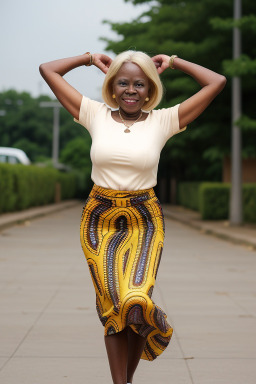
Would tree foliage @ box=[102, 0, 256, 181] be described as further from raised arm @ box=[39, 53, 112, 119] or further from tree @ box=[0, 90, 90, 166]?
tree @ box=[0, 90, 90, 166]

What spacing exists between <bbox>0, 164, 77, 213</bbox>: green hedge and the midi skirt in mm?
21996

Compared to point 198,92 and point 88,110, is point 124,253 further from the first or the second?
point 198,92

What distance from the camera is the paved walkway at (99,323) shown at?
5.11 m

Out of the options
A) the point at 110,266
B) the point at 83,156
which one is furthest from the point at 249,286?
the point at 83,156

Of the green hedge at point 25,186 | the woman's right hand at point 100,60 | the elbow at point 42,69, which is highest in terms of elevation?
the woman's right hand at point 100,60

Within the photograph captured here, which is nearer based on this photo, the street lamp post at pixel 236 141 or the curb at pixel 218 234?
the curb at pixel 218 234

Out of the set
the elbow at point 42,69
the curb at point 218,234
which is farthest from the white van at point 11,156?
the elbow at point 42,69

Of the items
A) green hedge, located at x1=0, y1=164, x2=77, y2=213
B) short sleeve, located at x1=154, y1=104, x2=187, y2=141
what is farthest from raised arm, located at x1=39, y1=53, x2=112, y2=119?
green hedge, located at x1=0, y1=164, x2=77, y2=213

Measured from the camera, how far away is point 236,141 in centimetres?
2108

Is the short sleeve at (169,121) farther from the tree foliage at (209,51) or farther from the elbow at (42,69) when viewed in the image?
the tree foliage at (209,51)

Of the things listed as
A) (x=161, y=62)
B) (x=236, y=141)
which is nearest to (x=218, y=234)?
(x=236, y=141)

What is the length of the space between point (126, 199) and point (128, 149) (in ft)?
0.83

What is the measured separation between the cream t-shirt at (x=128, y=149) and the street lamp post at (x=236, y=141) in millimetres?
16191

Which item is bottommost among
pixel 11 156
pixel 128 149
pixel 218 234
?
pixel 218 234
